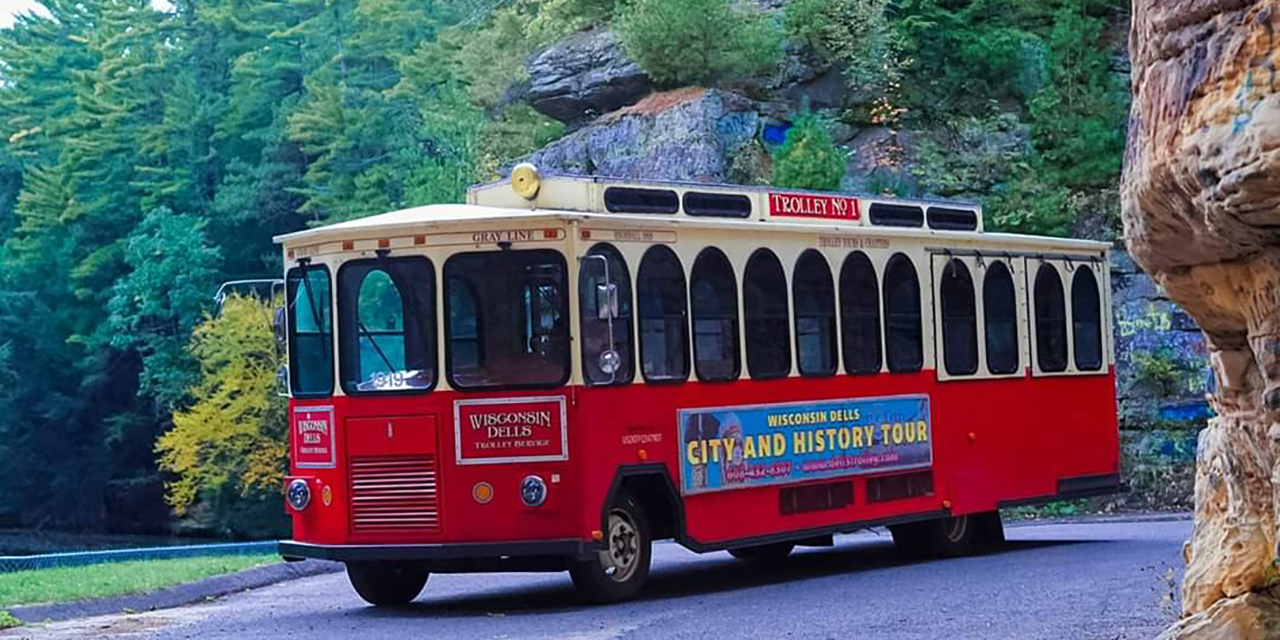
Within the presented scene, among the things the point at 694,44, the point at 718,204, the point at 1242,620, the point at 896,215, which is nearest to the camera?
the point at 1242,620

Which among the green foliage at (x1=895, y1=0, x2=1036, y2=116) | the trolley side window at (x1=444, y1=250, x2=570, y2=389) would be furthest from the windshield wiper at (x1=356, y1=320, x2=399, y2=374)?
the green foliage at (x1=895, y1=0, x2=1036, y2=116)

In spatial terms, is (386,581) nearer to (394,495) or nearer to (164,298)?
(394,495)

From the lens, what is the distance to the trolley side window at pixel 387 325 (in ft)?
46.0

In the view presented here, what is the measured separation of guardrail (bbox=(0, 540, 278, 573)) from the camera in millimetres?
22219

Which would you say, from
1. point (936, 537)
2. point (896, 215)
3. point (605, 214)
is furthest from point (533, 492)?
point (936, 537)

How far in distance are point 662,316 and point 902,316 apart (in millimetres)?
3281

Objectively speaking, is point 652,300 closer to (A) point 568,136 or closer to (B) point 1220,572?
(B) point 1220,572

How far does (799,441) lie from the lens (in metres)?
15.8

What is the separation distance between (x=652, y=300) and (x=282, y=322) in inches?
113

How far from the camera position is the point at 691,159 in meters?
30.5

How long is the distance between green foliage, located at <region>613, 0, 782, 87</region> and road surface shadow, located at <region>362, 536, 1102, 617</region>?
1301cm

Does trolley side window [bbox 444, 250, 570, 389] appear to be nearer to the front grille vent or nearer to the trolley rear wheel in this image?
the front grille vent

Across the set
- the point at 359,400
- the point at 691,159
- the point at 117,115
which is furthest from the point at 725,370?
the point at 117,115

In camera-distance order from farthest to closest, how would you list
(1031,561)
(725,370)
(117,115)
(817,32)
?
1. (117,115)
2. (817,32)
3. (1031,561)
4. (725,370)
